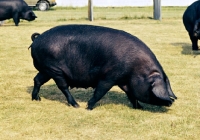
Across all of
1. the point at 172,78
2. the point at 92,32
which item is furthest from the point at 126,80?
the point at 172,78

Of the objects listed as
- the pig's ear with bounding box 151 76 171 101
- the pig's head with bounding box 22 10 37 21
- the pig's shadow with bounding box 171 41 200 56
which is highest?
the pig's ear with bounding box 151 76 171 101

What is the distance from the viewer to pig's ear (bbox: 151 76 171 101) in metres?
5.20

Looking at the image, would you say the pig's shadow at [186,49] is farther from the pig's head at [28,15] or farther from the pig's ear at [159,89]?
the pig's head at [28,15]

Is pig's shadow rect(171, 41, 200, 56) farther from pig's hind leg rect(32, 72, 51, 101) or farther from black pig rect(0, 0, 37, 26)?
black pig rect(0, 0, 37, 26)

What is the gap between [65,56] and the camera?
5586mm

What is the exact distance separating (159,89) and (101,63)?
797 millimetres

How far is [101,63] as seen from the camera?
17.9ft

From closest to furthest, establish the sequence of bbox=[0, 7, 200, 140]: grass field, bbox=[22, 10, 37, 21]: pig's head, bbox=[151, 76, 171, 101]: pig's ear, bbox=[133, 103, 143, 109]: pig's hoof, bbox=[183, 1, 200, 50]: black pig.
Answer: bbox=[0, 7, 200, 140]: grass field < bbox=[151, 76, 171, 101]: pig's ear < bbox=[133, 103, 143, 109]: pig's hoof < bbox=[183, 1, 200, 50]: black pig < bbox=[22, 10, 37, 21]: pig's head

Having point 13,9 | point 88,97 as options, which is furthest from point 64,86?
point 13,9

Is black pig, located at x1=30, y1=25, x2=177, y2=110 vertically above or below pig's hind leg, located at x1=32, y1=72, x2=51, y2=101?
above

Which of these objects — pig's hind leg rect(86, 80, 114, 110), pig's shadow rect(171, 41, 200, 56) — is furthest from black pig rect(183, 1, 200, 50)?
pig's hind leg rect(86, 80, 114, 110)

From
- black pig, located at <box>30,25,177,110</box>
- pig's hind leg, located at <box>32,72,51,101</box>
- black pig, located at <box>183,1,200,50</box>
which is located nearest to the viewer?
black pig, located at <box>30,25,177,110</box>

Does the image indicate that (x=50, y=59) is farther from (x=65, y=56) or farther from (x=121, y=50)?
(x=121, y=50)

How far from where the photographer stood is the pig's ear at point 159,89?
520cm
